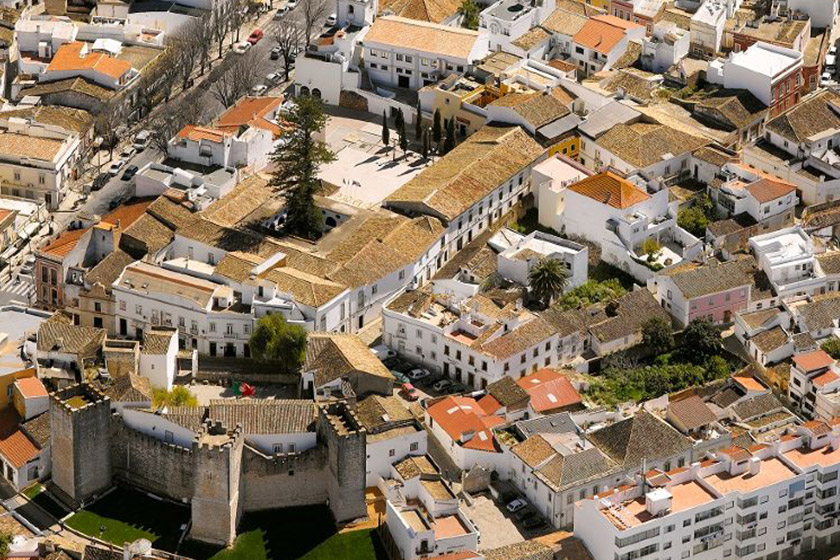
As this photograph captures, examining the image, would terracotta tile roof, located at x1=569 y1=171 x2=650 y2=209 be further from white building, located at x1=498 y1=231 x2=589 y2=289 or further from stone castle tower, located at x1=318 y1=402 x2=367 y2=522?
stone castle tower, located at x1=318 y1=402 x2=367 y2=522

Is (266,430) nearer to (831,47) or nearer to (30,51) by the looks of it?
(30,51)

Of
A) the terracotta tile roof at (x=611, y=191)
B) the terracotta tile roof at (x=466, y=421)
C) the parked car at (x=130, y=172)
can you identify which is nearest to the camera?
the terracotta tile roof at (x=466, y=421)

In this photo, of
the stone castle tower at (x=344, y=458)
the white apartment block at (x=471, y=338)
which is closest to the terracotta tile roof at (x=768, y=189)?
the white apartment block at (x=471, y=338)

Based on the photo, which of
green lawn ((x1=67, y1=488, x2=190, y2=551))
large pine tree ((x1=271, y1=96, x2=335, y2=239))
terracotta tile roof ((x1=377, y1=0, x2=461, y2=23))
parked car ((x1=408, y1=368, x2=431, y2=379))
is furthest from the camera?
terracotta tile roof ((x1=377, y1=0, x2=461, y2=23))

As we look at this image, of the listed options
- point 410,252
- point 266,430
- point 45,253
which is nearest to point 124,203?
point 45,253

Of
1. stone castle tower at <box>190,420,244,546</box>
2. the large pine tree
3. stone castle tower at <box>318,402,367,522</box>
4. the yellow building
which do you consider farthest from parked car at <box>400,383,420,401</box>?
the yellow building

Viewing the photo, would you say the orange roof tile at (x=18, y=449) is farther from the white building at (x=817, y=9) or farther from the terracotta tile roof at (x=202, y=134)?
the white building at (x=817, y=9)

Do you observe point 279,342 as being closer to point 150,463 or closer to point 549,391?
point 150,463
